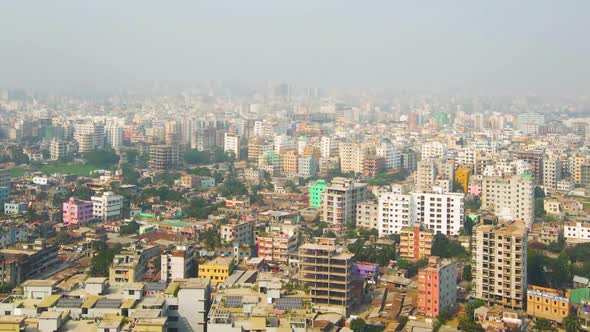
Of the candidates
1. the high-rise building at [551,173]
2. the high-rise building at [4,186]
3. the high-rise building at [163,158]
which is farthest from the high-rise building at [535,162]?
the high-rise building at [4,186]

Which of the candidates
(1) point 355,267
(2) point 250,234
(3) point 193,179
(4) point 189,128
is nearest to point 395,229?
(2) point 250,234

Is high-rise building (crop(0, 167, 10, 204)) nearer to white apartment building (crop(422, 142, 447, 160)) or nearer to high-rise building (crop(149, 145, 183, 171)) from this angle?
high-rise building (crop(149, 145, 183, 171))

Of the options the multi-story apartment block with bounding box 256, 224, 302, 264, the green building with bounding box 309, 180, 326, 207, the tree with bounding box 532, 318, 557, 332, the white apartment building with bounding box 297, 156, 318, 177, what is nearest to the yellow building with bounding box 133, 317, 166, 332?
the tree with bounding box 532, 318, 557, 332

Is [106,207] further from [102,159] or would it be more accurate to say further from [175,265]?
[102,159]

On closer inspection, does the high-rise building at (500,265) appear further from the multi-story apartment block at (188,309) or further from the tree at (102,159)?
the tree at (102,159)

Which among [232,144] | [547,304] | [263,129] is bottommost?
[547,304]

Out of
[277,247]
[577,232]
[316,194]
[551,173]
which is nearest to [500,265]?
[277,247]
